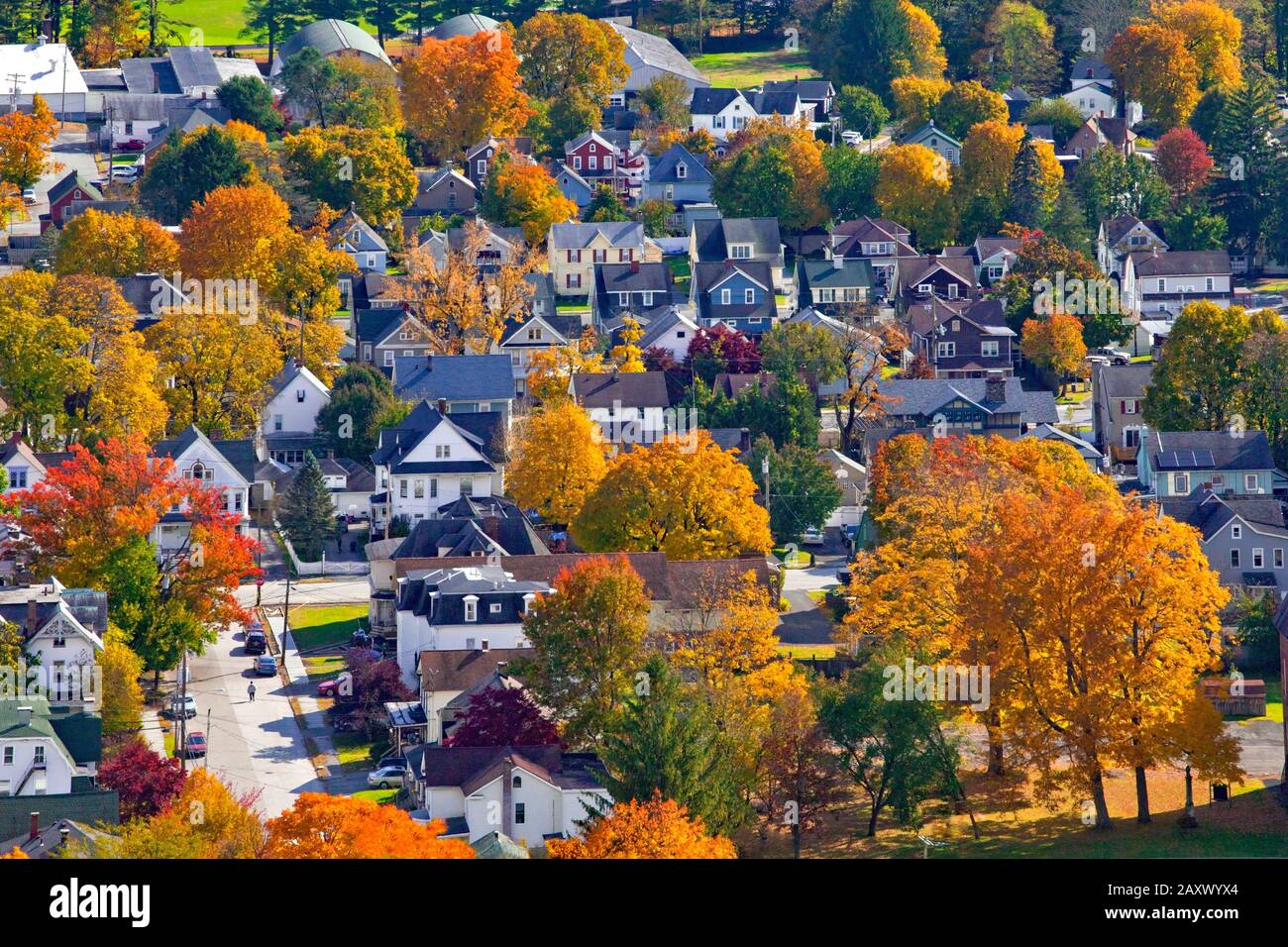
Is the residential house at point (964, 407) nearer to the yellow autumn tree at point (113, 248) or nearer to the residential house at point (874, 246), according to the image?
the residential house at point (874, 246)

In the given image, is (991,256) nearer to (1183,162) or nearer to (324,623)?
(1183,162)

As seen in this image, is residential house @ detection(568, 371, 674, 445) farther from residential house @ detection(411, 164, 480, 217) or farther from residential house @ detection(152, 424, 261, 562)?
residential house @ detection(411, 164, 480, 217)

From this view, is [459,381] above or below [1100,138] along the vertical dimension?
below

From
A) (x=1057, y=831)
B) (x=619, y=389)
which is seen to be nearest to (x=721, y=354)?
(x=619, y=389)

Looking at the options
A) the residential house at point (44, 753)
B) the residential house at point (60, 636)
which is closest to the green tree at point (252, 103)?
the residential house at point (60, 636)

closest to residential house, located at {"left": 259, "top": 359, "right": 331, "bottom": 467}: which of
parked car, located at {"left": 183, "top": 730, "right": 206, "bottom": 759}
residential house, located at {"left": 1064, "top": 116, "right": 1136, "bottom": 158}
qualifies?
parked car, located at {"left": 183, "top": 730, "right": 206, "bottom": 759}
